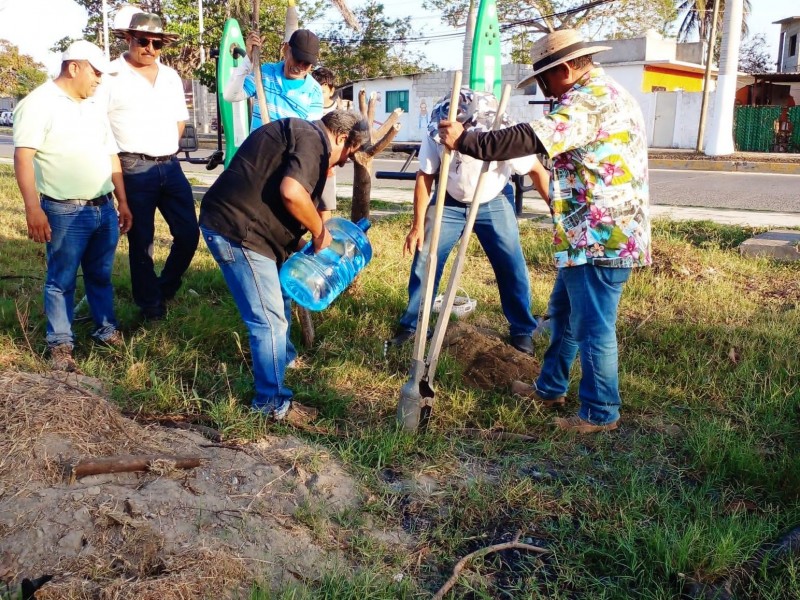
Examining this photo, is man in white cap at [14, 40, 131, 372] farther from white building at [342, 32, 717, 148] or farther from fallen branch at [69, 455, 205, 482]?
white building at [342, 32, 717, 148]

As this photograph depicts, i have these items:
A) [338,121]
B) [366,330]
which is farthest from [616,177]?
[366,330]

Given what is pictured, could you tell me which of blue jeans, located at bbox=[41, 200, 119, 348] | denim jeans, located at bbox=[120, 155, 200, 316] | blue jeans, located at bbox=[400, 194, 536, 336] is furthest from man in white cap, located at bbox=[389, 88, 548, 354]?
blue jeans, located at bbox=[41, 200, 119, 348]

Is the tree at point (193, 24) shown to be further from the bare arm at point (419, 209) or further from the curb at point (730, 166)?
the bare arm at point (419, 209)

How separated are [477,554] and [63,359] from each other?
9.46 feet

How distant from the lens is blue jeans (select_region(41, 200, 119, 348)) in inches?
179

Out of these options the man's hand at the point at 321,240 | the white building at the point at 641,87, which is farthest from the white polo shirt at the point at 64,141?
the white building at the point at 641,87

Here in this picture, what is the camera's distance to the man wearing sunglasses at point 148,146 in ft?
16.9

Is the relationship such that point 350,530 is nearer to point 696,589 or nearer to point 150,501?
point 150,501

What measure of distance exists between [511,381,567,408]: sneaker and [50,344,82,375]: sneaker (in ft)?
8.13

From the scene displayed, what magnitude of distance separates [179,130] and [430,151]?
2067 mm

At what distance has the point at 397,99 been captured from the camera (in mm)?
34281

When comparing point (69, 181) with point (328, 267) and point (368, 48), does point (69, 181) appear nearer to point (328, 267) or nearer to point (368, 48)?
point (328, 267)

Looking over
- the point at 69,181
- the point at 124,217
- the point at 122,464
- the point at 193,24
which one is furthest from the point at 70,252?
the point at 193,24

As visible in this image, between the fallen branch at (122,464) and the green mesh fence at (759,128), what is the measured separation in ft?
86.0
